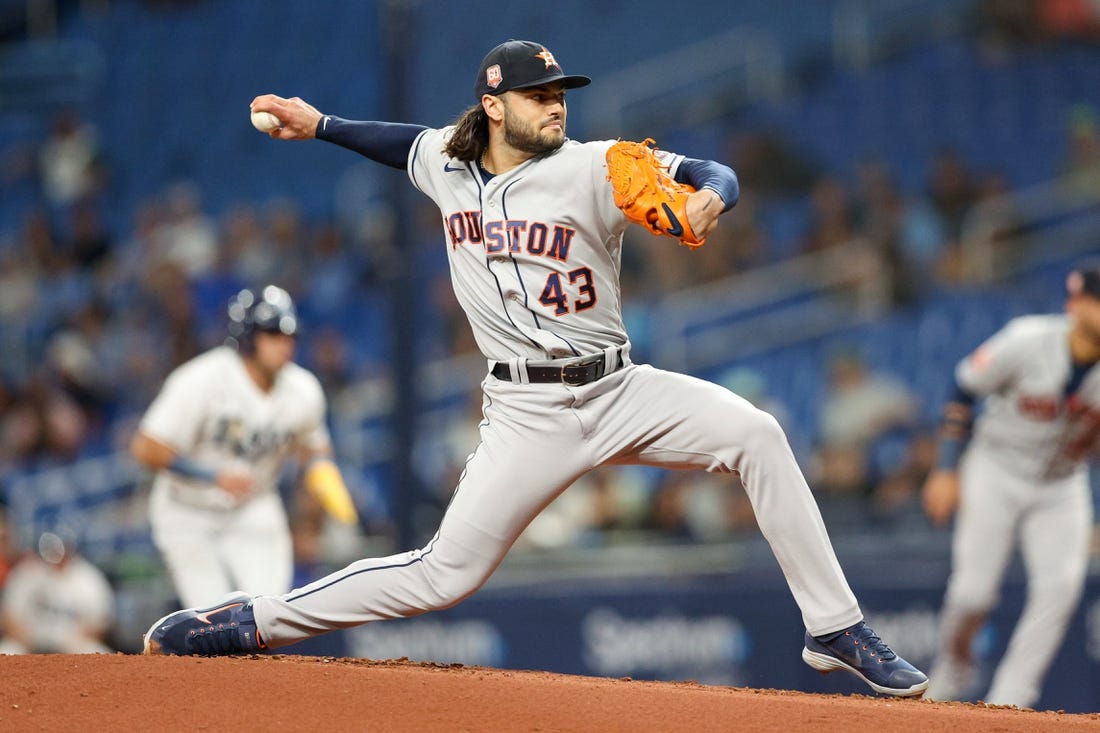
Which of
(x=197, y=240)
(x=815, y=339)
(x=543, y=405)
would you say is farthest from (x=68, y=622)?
(x=543, y=405)

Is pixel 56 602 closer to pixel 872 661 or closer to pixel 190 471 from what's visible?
pixel 190 471

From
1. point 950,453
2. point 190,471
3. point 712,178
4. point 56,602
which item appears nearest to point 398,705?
point 712,178

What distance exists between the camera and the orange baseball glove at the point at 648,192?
4.08 m

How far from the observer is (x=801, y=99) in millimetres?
12516

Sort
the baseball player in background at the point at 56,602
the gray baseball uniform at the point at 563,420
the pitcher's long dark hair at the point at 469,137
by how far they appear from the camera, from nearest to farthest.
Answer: the gray baseball uniform at the point at 563,420 → the pitcher's long dark hair at the point at 469,137 → the baseball player in background at the point at 56,602

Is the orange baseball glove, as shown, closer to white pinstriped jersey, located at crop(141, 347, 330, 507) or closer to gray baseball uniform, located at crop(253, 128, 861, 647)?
gray baseball uniform, located at crop(253, 128, 861, 647)

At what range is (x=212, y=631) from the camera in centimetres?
477

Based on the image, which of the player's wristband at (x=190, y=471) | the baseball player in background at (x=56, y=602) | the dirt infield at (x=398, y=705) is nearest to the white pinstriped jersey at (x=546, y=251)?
the dirt infield at (x=398, y=705)

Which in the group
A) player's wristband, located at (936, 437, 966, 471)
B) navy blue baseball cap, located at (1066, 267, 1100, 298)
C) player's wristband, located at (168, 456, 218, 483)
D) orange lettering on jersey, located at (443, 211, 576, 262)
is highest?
orange lettering on jersey, located at (443, 211, 576, 262)

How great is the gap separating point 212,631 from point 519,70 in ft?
6.66

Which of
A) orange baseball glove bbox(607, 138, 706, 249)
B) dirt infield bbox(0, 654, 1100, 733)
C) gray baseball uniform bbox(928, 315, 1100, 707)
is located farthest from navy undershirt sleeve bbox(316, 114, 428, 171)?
gray baseball uniform bbox(928, 315, 1100, 707)

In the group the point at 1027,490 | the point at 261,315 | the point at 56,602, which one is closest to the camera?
the point at 261,315

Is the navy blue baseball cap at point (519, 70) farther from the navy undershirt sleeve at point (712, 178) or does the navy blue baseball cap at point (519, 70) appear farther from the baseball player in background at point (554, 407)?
the navy undershirt sleeve at point (712, 178)

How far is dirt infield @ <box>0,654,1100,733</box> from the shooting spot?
415 centimetres
